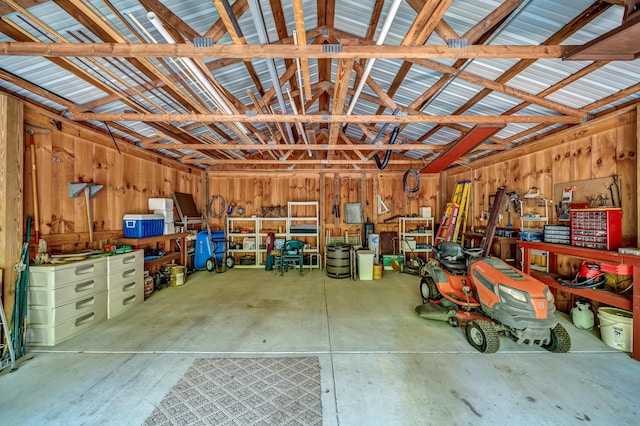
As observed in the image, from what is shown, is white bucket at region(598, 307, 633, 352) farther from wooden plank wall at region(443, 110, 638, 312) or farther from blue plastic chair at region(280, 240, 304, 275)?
blue plastic chair at region(280, 240, 304, 275)

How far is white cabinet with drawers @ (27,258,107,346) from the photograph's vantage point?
8.64 ft

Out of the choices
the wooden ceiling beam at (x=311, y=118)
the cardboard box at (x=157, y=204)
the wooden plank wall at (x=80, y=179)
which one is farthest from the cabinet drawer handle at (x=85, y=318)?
the wooden ceiling beam at (x=311, y=118)

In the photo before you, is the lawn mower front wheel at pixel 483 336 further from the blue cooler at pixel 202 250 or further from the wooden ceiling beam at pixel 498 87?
the blue cooler at pixel 202 250

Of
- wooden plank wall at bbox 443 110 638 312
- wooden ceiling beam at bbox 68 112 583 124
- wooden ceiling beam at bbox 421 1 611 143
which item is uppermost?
wooden ceiling beam at bbox 421 1 611 143

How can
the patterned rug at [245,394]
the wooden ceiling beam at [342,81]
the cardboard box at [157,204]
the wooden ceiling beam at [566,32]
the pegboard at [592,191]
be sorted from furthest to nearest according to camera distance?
the cardboard box at [157,204], the pegboard at [592,191], the wooden ceiling beam at [342,81], the wooden ceiling beam at [566,32], the patterned rug at [245,394]

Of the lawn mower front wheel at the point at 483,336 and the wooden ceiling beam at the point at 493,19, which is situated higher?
the wooden ceiling beam at the point at 493,19

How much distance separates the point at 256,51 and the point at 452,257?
339 centimetres

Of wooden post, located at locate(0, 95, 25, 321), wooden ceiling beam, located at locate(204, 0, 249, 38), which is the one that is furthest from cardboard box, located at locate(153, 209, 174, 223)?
wooden ceiling beam, located at locate(204, 0, 249, 38)

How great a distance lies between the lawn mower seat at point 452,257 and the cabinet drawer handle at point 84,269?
14.9ft

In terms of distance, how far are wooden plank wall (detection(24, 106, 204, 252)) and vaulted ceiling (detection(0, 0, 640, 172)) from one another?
26 cm

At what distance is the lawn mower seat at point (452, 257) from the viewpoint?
3.38 m

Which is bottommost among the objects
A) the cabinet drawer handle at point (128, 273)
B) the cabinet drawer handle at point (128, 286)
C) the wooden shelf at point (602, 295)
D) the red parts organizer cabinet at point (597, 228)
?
the cabinet drawer handle at point (128, 286)

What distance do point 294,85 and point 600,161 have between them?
4.20 m

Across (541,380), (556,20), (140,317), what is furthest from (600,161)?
(140,317)
